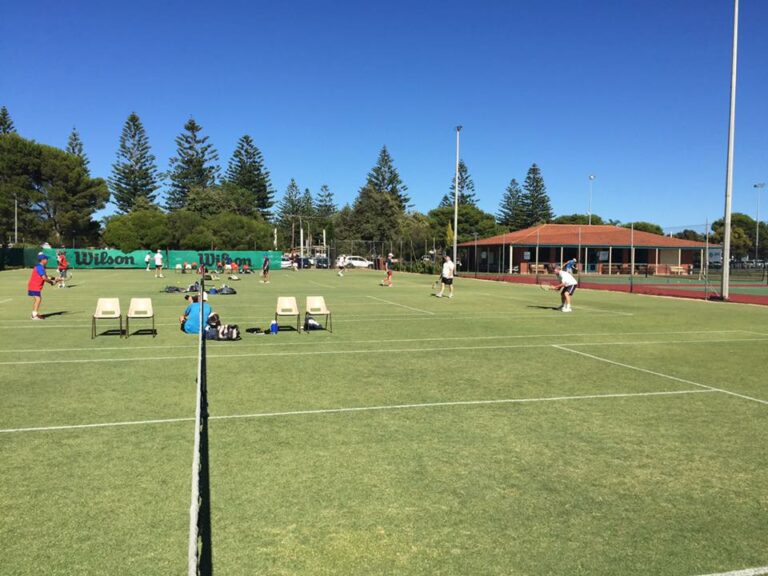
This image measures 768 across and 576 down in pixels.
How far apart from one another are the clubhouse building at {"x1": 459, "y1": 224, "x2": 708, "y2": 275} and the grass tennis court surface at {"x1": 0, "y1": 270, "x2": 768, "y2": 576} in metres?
47.2

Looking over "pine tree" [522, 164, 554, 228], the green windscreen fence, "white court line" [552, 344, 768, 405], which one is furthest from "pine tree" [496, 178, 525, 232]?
"white court line" [552, 344, 768, 405]

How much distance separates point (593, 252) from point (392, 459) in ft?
193

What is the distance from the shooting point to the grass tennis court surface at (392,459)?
4027mm

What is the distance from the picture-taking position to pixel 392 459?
5762 mm

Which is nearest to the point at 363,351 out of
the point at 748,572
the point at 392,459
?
the point at 392,459

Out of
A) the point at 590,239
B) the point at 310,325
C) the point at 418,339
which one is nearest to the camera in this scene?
the point at 418,339

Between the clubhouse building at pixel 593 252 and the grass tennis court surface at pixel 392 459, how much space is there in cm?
4715

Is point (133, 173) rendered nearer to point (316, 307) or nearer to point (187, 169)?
point (187, 169)

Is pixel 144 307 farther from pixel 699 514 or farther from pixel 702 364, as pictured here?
pixel 699 514

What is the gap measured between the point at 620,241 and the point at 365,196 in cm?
5341

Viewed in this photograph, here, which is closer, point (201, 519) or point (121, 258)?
point (201, 519)

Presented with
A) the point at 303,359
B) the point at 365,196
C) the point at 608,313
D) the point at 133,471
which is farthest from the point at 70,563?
the point at 365,196

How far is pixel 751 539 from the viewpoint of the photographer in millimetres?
4223

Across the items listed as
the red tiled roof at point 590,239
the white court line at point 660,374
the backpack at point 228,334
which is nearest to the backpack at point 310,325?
the backpack at point 228,334
